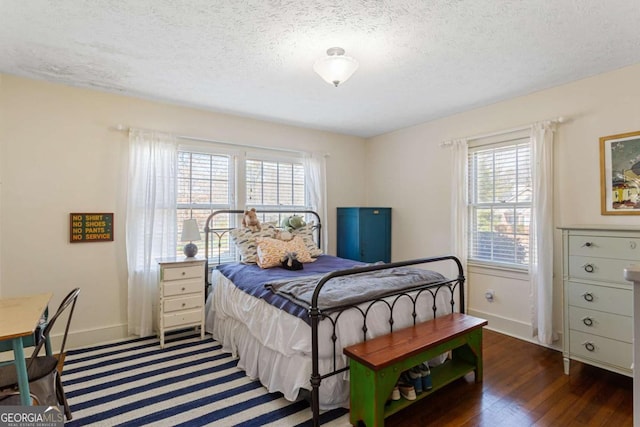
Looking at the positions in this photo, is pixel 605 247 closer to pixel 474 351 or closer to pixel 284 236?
pixel 474 351

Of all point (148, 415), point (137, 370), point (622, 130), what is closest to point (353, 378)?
point (148, 415)

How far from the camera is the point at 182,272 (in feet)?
10.2

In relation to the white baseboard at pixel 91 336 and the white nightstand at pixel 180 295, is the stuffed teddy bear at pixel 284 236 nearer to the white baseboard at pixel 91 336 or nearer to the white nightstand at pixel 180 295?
the white nightstand at pixel 180 295

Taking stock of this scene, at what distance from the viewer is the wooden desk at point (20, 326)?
1440mm

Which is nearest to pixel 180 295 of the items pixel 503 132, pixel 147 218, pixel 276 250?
pixel 147 218

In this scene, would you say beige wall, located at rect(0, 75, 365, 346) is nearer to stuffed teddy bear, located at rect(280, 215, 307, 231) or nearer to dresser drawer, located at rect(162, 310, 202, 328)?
dresser drawer, located at rect(162, 310, 202, 328)

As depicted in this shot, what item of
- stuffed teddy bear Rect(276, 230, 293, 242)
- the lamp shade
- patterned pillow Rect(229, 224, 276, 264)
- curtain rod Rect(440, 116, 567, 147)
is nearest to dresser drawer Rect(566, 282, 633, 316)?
curtain rod Rect(440, 116, 567, 147)

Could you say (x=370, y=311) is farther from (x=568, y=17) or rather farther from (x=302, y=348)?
(x=568, y=17)

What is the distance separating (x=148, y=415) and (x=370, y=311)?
1.54 m

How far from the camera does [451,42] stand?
87.3 inches

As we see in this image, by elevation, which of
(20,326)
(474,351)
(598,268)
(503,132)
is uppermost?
(503,132)

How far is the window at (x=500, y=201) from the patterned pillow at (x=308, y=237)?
5.97 feet

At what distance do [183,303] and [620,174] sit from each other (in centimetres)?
404

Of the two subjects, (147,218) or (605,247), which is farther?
(147,218)
